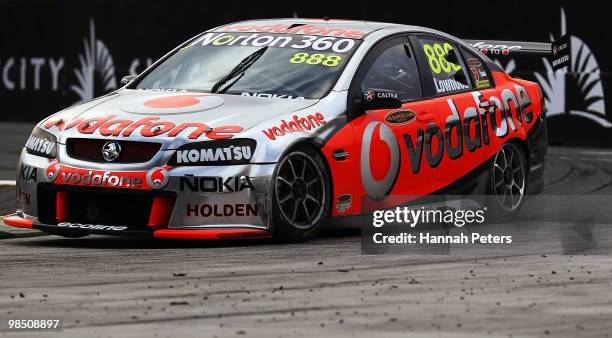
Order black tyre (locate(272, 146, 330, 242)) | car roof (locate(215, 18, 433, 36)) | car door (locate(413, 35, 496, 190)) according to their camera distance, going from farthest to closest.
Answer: car roof (locate(215, 18, 433, 36))
car door (locate(413, 35, 496, 190))
black tyre (locate(272, 146, 330, 242))

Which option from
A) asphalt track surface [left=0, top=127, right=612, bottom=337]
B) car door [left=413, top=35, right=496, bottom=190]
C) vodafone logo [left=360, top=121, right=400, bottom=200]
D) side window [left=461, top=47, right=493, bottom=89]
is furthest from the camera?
side window [left=461, top=47, right=493, bottom=89]

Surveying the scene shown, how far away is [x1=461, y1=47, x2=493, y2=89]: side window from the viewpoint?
11023 mm

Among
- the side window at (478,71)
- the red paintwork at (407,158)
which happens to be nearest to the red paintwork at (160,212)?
the red paintwork at (407,158)

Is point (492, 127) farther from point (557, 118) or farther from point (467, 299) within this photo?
point (557, 118)

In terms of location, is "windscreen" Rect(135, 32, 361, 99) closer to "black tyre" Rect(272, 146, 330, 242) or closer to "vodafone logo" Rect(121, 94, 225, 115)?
"vodafone logo" Rect(121, 94, 225, 115)

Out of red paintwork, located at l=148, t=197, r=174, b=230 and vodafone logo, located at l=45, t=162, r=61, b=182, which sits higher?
vodafone logo, located at l=45, t=162, r=61, b=182

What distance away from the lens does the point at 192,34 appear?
68.7 ft

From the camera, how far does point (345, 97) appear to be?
31.6ft

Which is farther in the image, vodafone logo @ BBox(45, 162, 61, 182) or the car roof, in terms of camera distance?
the car roof

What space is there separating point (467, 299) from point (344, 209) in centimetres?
262

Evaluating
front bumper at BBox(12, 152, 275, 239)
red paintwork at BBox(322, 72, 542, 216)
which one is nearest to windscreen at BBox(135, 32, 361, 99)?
red paintwork at BBox(322, 72, 542, 216)

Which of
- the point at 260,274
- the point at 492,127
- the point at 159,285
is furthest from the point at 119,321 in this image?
the point at 492,127

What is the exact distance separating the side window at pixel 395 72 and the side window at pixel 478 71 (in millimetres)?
725

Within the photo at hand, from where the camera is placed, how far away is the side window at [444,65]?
416 inches
